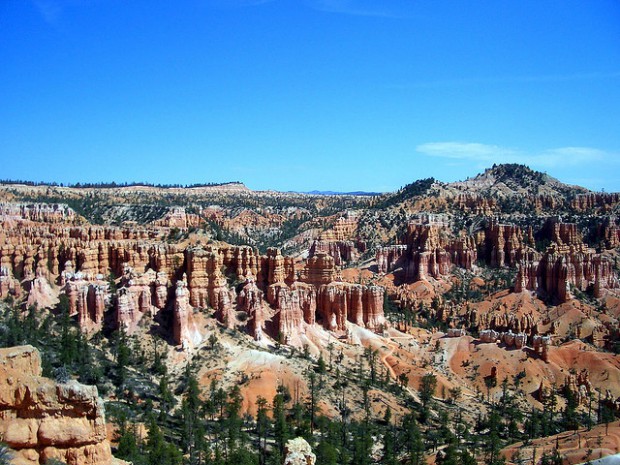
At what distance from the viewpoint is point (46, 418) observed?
24406 millimetres

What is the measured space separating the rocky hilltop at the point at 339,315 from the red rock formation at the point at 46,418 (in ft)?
1.10

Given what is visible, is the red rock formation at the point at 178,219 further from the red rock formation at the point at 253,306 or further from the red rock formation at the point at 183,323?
the red rock formation at the point at 183,323

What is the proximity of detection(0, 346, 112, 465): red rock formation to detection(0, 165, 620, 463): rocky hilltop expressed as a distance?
334 mm

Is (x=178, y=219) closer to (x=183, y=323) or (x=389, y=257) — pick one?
(x=389, y=257)

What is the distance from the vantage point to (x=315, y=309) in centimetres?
8150

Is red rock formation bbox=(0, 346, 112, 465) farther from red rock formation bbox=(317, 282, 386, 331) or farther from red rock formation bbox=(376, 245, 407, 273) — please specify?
red rock formation bbox=(376, 245, 407, 273)

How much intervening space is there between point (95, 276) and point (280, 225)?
111254 mm

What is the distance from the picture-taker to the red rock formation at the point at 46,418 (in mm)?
24062

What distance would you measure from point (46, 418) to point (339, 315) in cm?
6014

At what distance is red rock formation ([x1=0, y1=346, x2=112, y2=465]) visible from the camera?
24.1 m

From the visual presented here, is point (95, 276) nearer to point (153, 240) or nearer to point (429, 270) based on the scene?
point (153, 240)

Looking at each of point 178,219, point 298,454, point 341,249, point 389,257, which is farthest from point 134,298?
point 341,249

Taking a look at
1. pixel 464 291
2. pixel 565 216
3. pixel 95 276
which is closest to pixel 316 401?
pixel 95 276

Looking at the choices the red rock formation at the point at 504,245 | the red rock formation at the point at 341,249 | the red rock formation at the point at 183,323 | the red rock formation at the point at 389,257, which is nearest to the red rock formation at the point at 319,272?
the red rock formation at the point at 183,323
